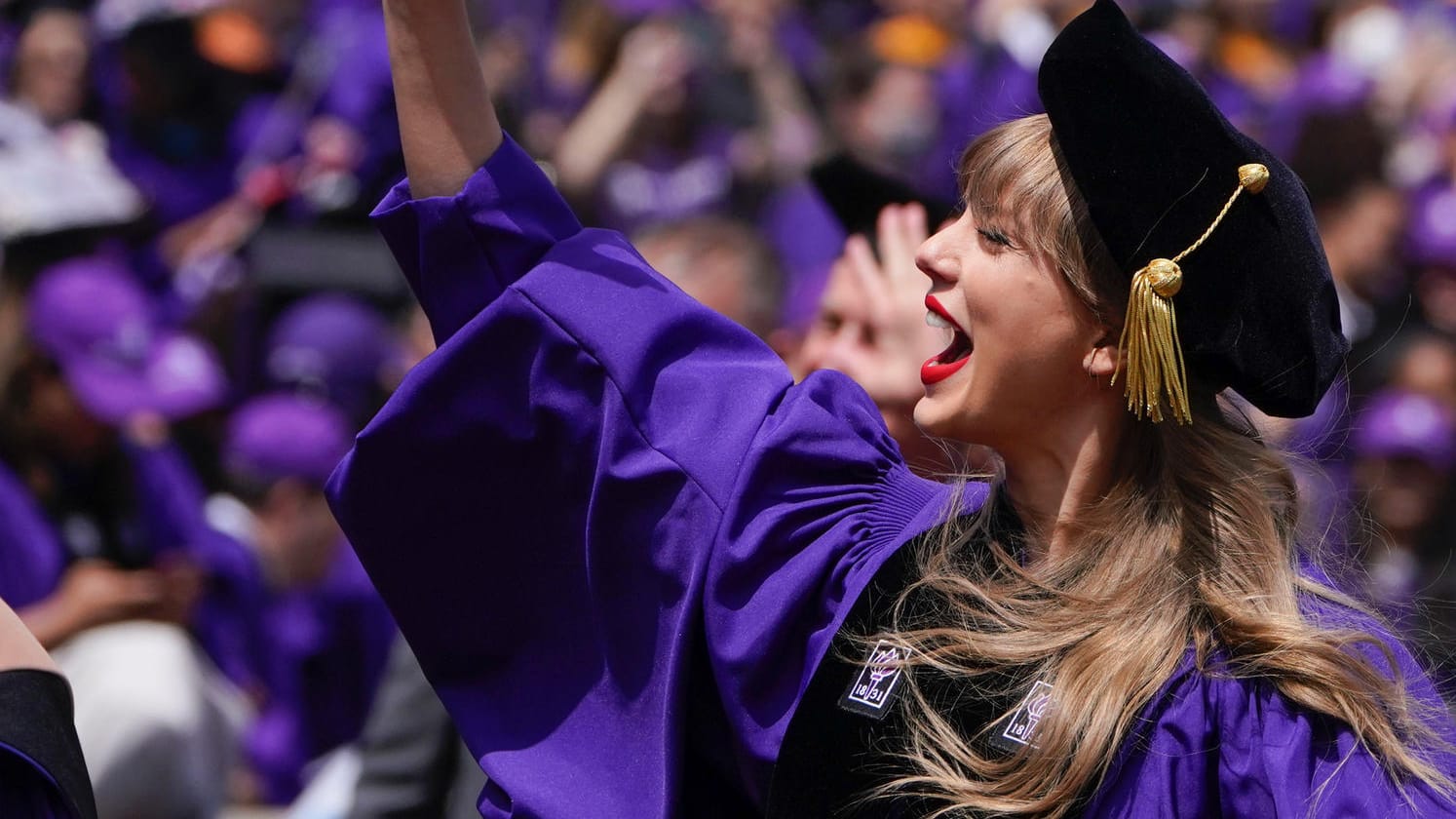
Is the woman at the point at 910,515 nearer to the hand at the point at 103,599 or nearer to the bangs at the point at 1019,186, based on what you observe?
the bangs at the point at 1019,186

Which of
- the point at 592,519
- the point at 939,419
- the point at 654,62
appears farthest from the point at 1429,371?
the point at 592,519

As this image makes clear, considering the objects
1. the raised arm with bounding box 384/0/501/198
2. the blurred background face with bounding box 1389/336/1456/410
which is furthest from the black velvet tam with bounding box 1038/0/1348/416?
the blurred background face with bounding box 1389/336/1456/410

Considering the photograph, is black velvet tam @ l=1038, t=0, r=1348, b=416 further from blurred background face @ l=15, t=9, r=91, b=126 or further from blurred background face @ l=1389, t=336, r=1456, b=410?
blurred background face @ l=15, t=9, r=91, b=126

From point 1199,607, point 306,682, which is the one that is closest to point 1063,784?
point 1199,607

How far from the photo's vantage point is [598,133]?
6230mm

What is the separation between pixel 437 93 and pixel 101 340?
2700 millimetres

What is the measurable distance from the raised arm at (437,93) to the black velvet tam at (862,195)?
1.16m

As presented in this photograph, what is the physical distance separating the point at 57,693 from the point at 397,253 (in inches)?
24.8

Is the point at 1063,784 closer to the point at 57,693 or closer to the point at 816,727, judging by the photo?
the point at 816,727

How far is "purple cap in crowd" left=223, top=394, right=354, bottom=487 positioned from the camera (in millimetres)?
4613

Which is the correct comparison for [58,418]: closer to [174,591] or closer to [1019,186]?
[174,591]

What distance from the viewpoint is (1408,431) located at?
199 inches

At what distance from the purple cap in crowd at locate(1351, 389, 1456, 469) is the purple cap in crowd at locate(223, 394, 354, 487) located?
285 centimetres

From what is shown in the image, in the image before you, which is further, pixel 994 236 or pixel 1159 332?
pixel 994 236
